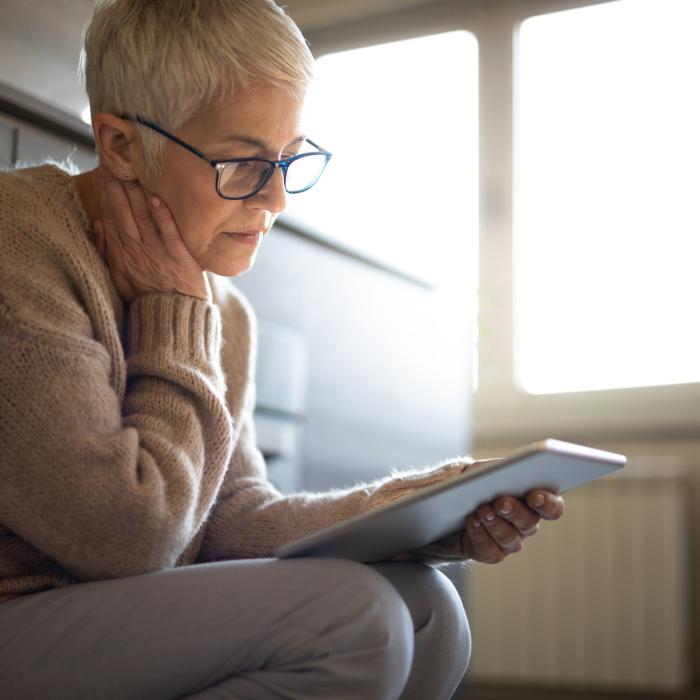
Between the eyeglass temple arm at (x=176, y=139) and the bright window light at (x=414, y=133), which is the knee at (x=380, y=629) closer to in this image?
the eyeglass temple arm at (x=176, y=139)

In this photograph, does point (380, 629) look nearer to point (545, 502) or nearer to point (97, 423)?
point (545, 502)

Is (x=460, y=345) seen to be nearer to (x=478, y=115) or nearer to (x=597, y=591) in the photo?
(x=597, y=591)

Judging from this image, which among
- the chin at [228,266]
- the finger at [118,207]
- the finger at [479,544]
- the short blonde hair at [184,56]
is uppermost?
the short blonde hair at [184,56]

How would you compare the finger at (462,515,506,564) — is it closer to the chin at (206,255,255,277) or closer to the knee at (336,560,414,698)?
the knee at (336,560,414,698)

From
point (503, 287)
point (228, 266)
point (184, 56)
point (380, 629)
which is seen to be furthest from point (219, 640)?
point (503, 287)

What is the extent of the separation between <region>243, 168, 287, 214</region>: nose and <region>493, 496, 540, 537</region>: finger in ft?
1.30

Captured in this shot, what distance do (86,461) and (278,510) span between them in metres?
0.31

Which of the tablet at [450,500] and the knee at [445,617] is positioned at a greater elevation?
the tablet at [450,500]

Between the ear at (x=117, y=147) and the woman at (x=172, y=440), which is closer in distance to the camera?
the woman at (x=172, y=440)

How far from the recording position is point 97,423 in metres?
0.86

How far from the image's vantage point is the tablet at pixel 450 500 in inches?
31.1

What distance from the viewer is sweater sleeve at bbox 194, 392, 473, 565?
1010mm

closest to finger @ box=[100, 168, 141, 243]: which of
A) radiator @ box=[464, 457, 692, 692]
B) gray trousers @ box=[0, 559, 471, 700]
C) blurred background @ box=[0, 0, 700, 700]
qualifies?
gray trousers @ box=[0, 559, 471, 700]

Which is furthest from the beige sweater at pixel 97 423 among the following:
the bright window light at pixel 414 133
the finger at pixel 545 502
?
the bright window light at pixel 414 133
